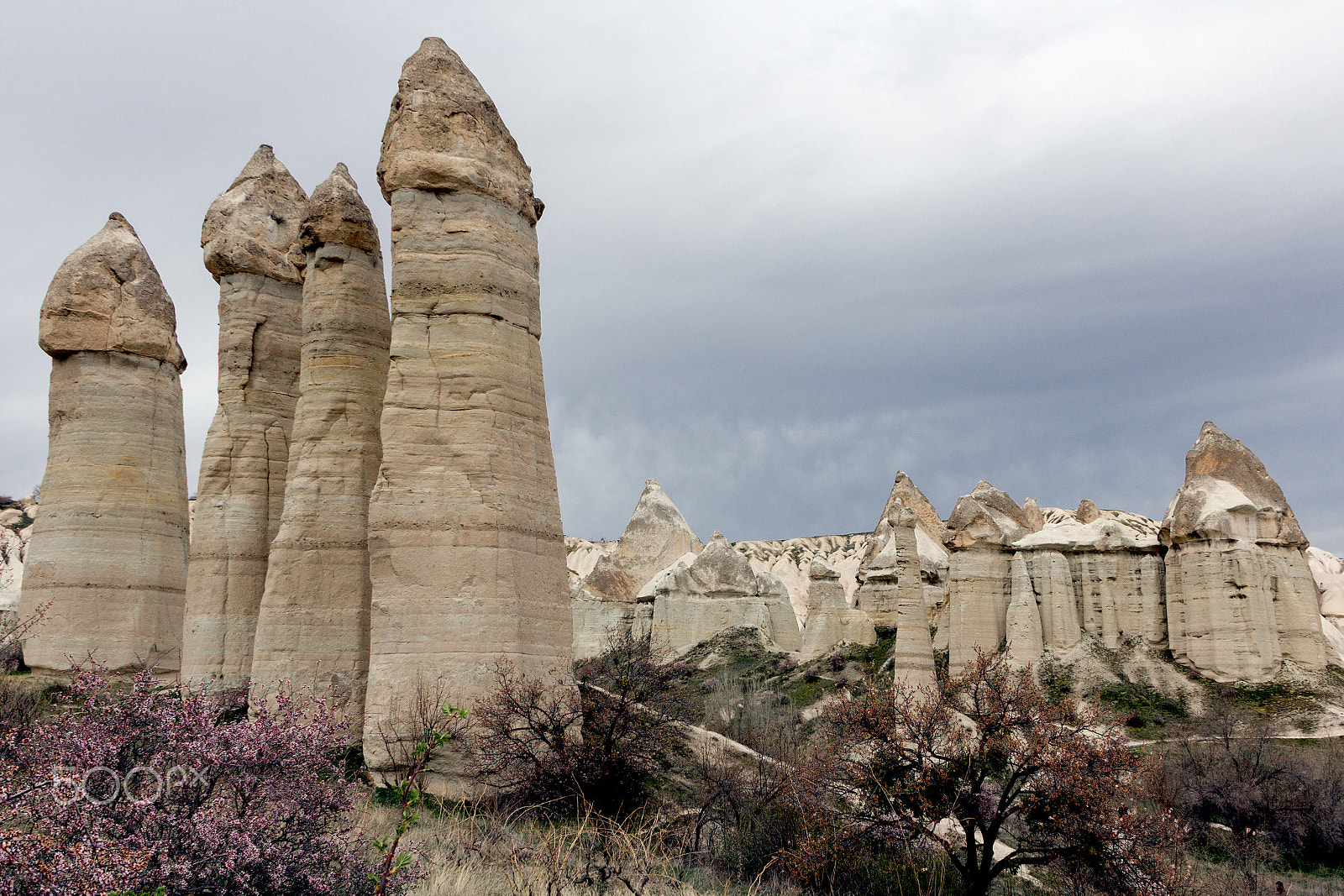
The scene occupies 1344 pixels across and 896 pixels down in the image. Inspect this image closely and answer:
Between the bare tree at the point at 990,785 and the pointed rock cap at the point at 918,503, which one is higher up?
the pointed rock cap at the point at 918,503

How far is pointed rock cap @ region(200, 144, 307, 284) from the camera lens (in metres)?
17.1

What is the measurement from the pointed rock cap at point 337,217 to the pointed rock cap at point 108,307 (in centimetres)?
671

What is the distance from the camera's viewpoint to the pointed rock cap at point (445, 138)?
12.9 meters

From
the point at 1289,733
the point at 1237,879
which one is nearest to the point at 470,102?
the point at 1237,879

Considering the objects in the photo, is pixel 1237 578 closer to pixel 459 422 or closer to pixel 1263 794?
pixel 1263 794

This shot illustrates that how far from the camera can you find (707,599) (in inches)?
1395

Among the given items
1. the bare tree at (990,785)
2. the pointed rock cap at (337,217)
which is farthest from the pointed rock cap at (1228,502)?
the pointed rock cap at (337,217)

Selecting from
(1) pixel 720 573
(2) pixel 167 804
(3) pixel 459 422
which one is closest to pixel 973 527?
(1) pixel 720 573

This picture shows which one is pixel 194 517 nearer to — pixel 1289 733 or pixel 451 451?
pixel 451 451

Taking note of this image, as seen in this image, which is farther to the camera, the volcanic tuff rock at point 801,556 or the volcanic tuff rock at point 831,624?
the volcanic tuff rock at point 801,556

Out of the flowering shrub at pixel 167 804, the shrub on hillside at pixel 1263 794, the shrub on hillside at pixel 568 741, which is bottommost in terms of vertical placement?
the shrub on hillside at pixel 1263 794

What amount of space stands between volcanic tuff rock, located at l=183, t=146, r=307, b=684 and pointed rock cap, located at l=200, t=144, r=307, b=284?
0.07 feet

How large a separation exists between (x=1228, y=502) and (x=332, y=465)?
24.6m

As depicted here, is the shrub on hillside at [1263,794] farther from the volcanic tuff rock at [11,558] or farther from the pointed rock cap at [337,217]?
the volcanic tuff rock at [11,558]
